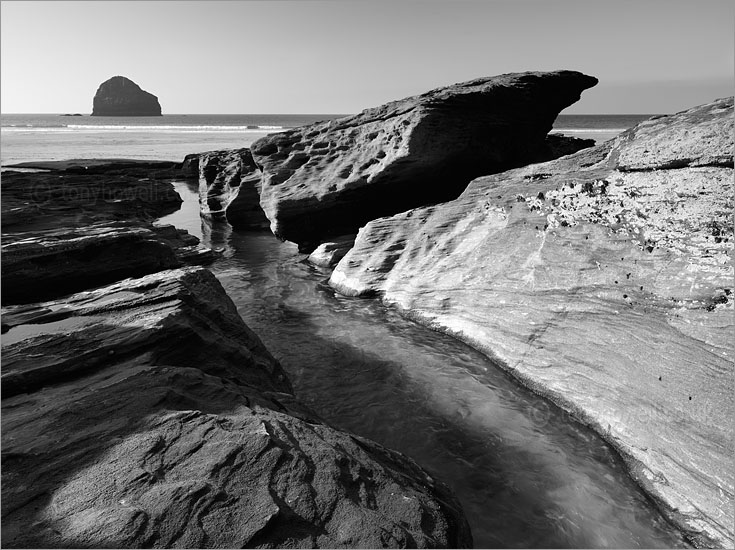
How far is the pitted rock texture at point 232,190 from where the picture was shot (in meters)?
19.4

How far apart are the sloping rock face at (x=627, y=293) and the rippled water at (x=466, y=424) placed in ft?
1.14

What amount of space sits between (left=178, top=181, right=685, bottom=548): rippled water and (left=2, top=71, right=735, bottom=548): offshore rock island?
36 cm

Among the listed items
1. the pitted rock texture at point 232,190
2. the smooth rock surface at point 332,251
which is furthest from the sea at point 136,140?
the smooth rock surface at point 332,251

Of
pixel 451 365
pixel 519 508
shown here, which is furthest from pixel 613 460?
pixel 451 365

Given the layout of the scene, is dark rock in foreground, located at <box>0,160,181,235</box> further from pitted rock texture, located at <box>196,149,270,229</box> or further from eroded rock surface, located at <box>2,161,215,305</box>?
pitted rock texture, located at <box>196,149,270,229</box>

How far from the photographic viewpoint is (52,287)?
7.74 metres

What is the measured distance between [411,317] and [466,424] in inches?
142

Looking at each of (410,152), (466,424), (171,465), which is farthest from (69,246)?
(410,152)

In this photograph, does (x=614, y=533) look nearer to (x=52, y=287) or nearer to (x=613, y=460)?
(x=613, y=460)

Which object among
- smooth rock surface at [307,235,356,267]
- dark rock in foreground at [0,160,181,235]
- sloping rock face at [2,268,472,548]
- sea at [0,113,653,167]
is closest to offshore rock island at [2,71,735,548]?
sloping rock face at [2,268,472,548]

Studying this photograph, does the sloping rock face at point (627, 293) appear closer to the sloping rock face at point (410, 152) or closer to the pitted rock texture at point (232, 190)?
the sloping rock face at point (410, 152)

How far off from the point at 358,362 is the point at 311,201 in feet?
22.1

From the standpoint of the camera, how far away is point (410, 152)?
38.5 ft

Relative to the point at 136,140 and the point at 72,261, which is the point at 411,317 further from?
the point at 136,140
